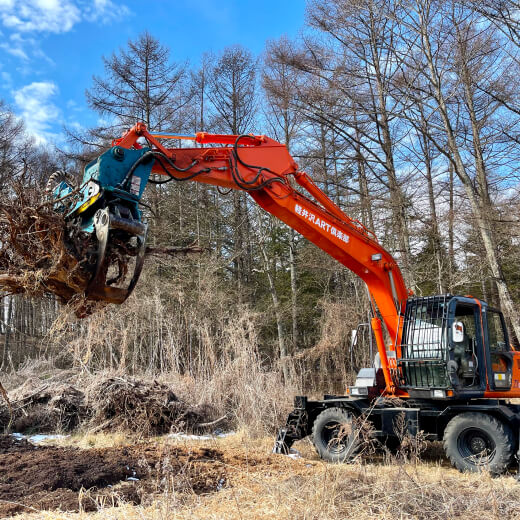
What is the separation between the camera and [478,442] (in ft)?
21.2

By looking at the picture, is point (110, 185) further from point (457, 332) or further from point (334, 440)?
point (457, 332)

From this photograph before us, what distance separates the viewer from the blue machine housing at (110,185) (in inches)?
180

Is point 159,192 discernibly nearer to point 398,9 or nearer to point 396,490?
point 398,9

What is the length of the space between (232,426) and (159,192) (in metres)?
10.8

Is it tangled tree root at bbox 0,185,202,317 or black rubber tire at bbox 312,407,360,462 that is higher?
tangled tree root at bbox 0,185,202,317

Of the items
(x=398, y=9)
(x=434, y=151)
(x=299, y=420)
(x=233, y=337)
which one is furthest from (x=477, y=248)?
(x=299, y=420)

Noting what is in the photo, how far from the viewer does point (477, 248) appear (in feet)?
46.9

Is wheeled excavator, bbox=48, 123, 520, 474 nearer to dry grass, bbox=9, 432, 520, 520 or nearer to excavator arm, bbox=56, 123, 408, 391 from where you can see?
excavator arm, bbox=56, 123, 408, 391

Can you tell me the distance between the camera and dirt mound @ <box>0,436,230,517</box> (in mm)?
4473

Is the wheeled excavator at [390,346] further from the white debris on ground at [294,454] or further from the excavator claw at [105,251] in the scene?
the excavator claw at [105,251]

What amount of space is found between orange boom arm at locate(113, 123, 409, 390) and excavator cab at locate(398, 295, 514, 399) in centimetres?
36

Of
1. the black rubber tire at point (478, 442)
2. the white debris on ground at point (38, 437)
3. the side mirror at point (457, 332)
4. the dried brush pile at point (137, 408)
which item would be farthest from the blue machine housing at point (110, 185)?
the white debris on ground at point (38, 437)

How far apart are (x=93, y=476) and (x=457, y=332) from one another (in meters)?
4.72

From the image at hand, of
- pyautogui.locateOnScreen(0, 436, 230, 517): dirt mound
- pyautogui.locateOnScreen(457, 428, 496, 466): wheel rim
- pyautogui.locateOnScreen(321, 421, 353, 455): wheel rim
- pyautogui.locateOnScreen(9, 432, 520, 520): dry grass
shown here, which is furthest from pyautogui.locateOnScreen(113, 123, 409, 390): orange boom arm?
pyautogui.locateOnScreen(9, 432, 520, 520): dry grass
